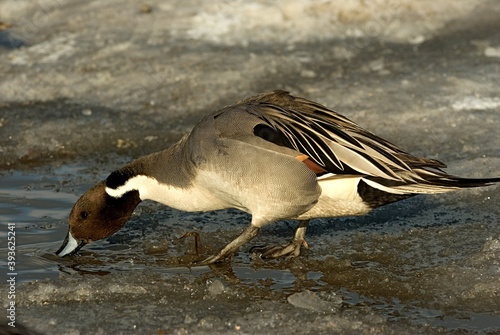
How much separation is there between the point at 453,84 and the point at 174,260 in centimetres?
348

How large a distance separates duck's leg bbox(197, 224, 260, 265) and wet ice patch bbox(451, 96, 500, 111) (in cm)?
276

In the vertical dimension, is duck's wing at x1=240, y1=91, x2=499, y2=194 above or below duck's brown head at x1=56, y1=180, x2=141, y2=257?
above

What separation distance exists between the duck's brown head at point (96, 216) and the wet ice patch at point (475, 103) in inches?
121

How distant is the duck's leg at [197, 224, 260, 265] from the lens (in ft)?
14.3

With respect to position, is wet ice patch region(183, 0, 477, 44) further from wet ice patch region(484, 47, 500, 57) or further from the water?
the water

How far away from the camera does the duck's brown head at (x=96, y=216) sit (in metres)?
4.55

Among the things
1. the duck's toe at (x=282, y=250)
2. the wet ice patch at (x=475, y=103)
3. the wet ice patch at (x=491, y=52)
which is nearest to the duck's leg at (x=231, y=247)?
the duck's toe at (x=282, y=250)

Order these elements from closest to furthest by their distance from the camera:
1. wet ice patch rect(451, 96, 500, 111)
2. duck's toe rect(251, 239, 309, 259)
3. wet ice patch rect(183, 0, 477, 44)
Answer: duck's toe rect(251, 239, 309, 259) < wet ice patch rect(451, 96, 500, 111) < wet ice patch rect(183, 0, 477, 44)

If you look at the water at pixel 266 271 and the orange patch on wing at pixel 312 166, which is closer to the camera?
the water at pixel 266 271

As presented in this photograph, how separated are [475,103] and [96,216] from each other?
137 inches

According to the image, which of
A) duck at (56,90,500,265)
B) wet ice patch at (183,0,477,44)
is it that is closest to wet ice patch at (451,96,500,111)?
wet ice patch at (183,0,477,44)

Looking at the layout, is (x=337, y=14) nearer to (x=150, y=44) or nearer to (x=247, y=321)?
(x=150, y=44)

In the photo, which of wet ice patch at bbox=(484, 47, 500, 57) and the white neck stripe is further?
wet ice patch at bbox=(484, 47, 500, 57)

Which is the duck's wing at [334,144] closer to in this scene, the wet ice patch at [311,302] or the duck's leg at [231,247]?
the duck's leg at [231,247]
